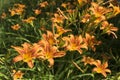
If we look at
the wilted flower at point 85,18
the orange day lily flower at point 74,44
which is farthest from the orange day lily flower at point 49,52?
the wilted flower at point 85,18

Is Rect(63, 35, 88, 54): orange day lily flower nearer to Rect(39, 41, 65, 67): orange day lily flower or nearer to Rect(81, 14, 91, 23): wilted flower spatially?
Rect(39, 41, 65, 67): orange day lily flower

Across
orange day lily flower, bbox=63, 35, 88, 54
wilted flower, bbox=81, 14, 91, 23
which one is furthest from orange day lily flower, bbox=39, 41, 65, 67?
wilted flower, bbox=81, 14, 91, 23

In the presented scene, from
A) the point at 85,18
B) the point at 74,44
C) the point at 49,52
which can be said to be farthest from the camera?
the point at 85,18

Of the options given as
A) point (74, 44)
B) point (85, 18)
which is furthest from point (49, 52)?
point (85, 18)

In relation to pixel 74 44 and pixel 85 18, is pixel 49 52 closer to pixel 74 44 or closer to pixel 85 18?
pixel 74 44

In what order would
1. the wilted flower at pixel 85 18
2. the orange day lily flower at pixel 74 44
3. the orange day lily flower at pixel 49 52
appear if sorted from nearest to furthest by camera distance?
the orange day lily flower at pixel 49 52, the orange day lily flower at pixel 74 44, the wilted flower at pixel 85 18

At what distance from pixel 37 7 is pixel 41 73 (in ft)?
7.66

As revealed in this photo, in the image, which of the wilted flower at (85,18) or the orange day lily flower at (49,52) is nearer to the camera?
the orange day lily flower at (49,52)

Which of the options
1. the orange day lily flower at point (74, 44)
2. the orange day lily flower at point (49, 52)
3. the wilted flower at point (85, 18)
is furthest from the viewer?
the wilted flower at point (85, 18)

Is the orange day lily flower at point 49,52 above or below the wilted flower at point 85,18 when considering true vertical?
below

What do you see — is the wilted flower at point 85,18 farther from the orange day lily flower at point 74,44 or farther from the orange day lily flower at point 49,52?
the orange day lily flower at point 49,52

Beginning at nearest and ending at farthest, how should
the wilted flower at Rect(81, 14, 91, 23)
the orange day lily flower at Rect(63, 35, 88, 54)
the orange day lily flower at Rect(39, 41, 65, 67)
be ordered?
the orange day lily flower at Rect(39, 41, 65, 67), the orange day lily flower at Rect(63, 35, 88, 54), the wilted flower at Rect(81, 14, 91, 23)

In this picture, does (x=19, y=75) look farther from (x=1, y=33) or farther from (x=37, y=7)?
(x=37, y=7)

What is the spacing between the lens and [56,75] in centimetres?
291
